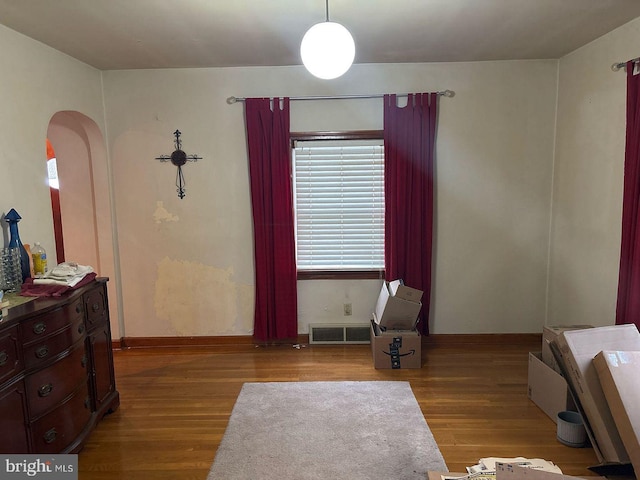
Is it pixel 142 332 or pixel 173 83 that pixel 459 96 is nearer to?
pixel 173 83

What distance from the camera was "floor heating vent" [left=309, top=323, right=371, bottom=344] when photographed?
414 centimetres

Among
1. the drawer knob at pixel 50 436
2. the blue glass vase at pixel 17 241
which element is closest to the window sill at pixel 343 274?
the blue glass vase at pixel 17 241

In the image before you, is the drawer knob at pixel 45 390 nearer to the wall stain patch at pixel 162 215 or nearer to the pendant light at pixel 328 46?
the wall stain patch at pixel 162 215

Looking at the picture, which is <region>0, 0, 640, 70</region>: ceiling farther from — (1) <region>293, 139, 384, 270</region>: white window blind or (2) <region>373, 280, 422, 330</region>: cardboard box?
(2) <region>373, 280, 422, 330</region>: cardboard box

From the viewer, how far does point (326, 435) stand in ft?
8.80

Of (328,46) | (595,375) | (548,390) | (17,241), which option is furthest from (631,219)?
(17,241)

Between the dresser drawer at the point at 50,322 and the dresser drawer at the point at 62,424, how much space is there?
0.43m

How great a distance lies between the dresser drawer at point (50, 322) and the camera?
216cm

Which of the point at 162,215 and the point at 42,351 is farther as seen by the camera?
the point at 162,215

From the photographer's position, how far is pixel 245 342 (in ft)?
13.8

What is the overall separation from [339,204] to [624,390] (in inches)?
101

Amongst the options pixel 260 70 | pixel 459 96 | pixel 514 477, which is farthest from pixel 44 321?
pixel 459 96

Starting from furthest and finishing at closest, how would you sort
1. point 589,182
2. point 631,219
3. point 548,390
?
point 589,182, point 548,390, point 631,219

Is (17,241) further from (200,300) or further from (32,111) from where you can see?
(200,300)
